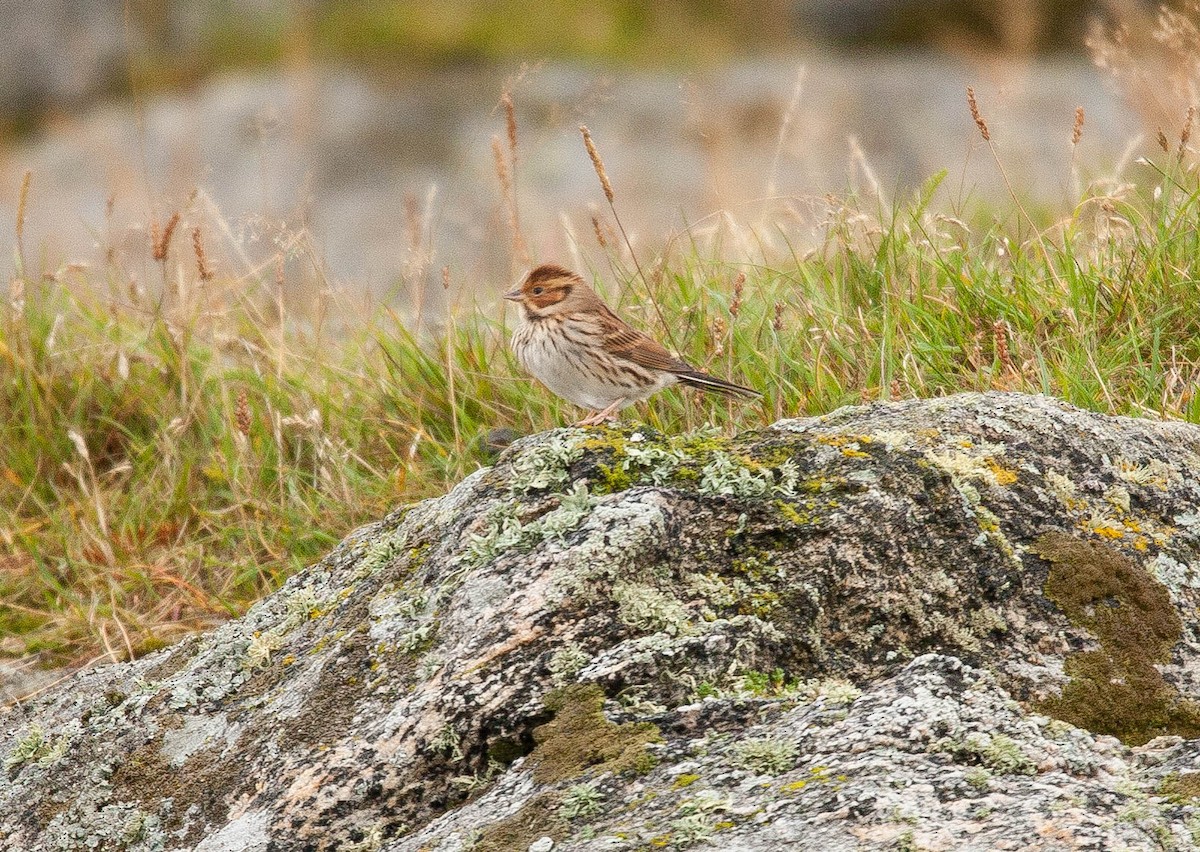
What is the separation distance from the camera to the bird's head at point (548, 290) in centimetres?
513

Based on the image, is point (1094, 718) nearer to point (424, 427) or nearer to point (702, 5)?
point (424, 427)

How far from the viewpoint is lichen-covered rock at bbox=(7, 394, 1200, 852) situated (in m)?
2.36

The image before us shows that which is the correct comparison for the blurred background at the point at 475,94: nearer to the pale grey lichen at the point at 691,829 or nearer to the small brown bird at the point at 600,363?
the small brown bird at the point at 600,363

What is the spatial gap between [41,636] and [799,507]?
303 cm

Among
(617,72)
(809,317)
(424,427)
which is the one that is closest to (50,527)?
(424,427)

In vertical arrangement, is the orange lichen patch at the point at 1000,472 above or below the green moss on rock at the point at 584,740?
above

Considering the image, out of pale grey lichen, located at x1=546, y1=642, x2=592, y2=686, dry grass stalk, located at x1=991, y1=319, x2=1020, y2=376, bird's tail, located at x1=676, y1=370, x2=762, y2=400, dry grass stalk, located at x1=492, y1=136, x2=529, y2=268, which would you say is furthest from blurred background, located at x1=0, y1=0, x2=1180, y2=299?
pale grey lichen, located at x1=546, y1=642, x2=592, y2=686

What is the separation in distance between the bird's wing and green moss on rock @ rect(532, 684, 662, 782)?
87.3 inches

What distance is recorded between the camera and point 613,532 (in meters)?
2.85

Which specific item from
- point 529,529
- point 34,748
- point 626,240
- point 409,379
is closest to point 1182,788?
point 529,529

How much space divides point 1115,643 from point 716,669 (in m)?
0.83

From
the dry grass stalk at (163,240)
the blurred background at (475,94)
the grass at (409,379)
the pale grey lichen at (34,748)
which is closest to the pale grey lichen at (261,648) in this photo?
the pale grey lichen at (34,748)

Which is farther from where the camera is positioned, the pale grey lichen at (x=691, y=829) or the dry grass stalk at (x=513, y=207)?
the dry grass stalk at (x=513, y=207)

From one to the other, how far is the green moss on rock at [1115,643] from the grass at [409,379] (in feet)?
3.91
